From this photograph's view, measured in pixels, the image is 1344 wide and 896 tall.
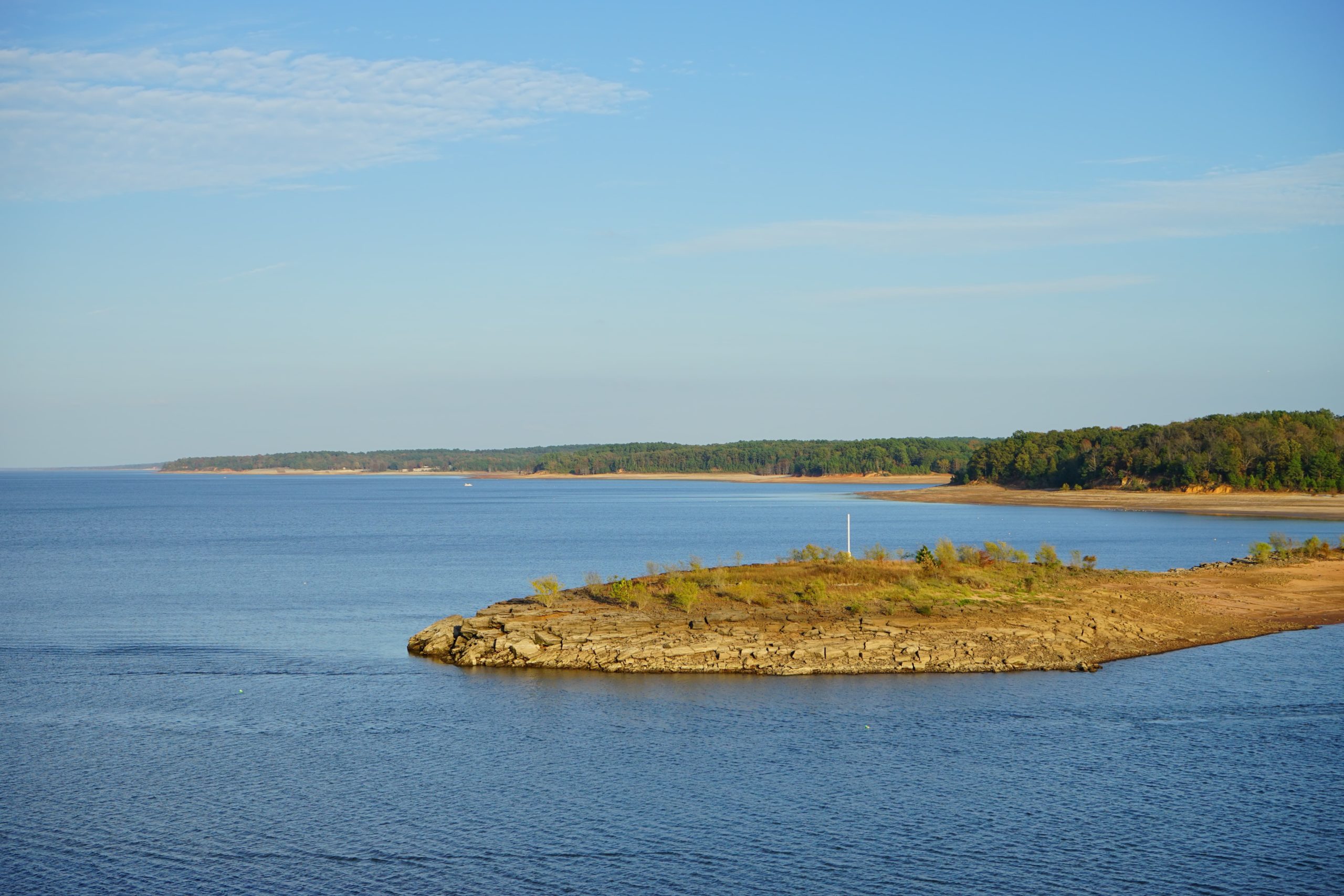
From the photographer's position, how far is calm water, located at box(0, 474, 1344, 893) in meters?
19.5

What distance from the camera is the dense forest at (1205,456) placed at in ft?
414

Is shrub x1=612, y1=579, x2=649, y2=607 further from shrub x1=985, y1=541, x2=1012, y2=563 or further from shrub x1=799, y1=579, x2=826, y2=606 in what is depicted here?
shrub x1=985, y1=541, x2=1012, y2=563

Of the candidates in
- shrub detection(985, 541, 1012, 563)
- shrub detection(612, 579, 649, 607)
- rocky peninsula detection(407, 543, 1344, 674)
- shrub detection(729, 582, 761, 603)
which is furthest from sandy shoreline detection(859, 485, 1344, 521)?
shrub detection(612, 579, 649, 607)

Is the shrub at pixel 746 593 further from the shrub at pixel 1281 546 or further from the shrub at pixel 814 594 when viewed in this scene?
the shrub at pixel 1281 546

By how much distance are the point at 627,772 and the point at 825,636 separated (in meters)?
12.9

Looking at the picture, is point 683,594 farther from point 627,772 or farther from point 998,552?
point 998,552

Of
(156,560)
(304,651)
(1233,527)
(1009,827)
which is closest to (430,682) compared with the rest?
(304,651)

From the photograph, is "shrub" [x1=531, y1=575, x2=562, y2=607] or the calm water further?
"shrub" [x1=531, y1=575, x2=562, y2=607]

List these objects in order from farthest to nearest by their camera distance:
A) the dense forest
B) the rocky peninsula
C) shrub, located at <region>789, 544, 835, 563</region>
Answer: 1. the dense forest
2. shrub, located at <region>789, 544, 835, 563</region>
3. the rocky peninsula

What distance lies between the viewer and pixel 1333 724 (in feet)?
92.6

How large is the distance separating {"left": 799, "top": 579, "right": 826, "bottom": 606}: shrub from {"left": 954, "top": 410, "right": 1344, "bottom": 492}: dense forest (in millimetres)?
104730

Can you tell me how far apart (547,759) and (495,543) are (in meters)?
59.5

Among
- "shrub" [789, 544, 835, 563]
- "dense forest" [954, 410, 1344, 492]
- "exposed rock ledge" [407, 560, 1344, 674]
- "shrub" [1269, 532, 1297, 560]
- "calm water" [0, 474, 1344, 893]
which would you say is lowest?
"calm water" [0, 474, 1344, 893]

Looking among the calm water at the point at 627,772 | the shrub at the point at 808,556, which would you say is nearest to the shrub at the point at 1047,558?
the shrub at the point at 808,556
